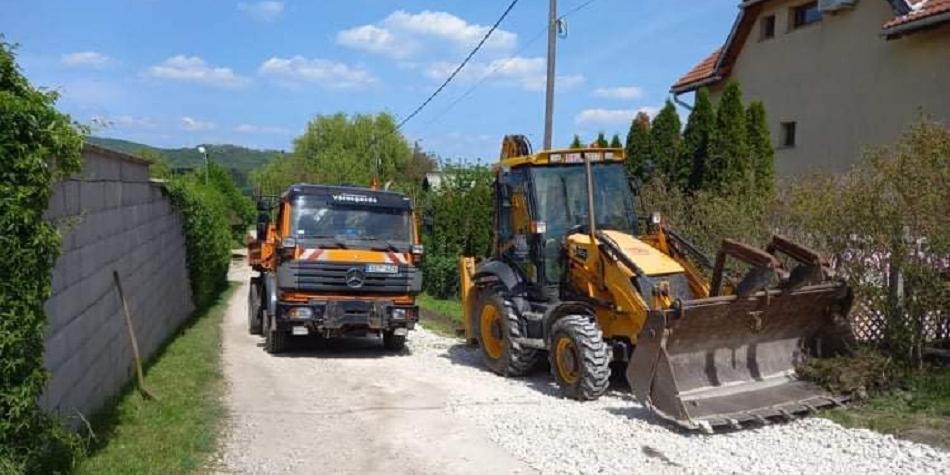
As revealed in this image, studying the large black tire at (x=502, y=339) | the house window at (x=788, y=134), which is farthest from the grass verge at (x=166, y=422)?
the house window at (x=788, y=134)

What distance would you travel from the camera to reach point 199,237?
1672 centimetres

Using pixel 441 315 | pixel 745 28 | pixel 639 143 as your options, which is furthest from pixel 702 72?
pixel 441 315

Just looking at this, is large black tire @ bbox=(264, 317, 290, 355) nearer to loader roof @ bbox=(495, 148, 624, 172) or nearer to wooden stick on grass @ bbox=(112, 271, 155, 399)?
wooden stick on grass @ bbox=(112, 271, 155, 399)

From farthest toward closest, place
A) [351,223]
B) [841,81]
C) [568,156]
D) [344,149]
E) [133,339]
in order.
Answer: [344,149], [841,81], [351,223], [568,156], [133,339]

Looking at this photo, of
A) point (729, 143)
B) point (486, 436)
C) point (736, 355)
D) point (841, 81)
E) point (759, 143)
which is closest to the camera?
point (486, 436)

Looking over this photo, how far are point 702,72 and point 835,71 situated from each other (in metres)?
4.69

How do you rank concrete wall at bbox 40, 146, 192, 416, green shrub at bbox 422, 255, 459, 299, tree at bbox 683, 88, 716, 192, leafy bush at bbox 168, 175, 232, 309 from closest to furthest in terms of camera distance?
concrete wall at bbox 40, 146, 192, 416, leafy bush at bbox 168, 175, 232, 309, tree at bbox 683, 88, 716, 192, green shrub at bbox 422, 255, 459, 299

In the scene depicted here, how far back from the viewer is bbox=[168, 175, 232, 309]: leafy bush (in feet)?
49.8

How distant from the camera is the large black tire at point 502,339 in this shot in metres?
9.64

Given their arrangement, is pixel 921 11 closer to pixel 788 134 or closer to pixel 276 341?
pixel 788 134

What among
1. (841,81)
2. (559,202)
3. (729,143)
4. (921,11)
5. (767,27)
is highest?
(767,27)

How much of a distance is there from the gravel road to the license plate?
1.79 m

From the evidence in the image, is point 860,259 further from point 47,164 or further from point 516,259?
point 47,164

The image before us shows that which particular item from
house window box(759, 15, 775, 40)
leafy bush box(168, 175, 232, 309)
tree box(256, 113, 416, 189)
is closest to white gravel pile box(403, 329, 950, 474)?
leafy bush box(168, 175, 232, 309)
